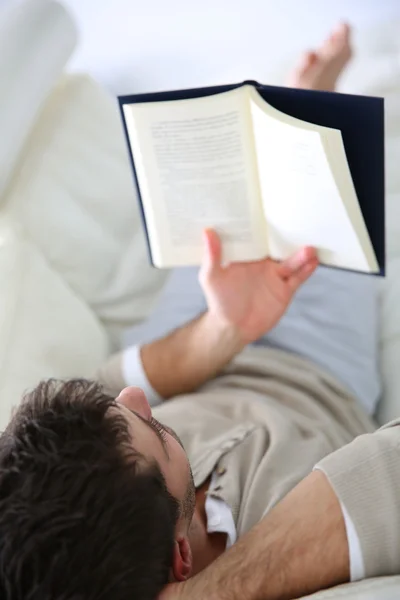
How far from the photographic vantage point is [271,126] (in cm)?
79

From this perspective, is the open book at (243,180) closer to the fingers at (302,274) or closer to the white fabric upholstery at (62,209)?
the fingers at (302,274)

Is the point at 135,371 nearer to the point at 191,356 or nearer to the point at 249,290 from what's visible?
the point at 191,356

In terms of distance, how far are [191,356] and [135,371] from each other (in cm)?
9

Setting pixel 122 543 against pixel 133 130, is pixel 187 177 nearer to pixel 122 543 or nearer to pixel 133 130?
pixel 133 130

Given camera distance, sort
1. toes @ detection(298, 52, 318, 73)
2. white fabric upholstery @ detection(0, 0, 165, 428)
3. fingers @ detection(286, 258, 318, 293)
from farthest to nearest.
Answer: toes @ detection(298, 52, 318, 73) → white fabric upholstery @ detection(0, 0, 165, 428) → fingers @ detection(286, 258, 318, 293)

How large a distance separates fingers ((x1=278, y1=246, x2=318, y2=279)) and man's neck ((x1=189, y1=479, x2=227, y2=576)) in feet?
1.16

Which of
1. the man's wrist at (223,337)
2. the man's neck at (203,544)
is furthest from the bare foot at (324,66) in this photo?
the man's neck at (203,544)

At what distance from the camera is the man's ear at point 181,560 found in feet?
1.97

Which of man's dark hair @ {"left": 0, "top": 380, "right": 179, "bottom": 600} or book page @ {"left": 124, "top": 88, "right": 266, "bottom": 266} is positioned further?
book page @ {"left": 124, "top": 88, "right": 266, "bottom": 266}

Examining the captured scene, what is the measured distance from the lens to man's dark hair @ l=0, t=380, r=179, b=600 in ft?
1.65

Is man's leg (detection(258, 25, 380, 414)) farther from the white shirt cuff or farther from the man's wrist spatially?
the white shirt cuff

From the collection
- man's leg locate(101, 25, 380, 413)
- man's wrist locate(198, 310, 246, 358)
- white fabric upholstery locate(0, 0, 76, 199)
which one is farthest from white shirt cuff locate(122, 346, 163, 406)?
white fabric upholstery locate(0, 0, 76, 199)

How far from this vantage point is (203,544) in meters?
0.74

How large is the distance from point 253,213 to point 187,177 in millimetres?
100
